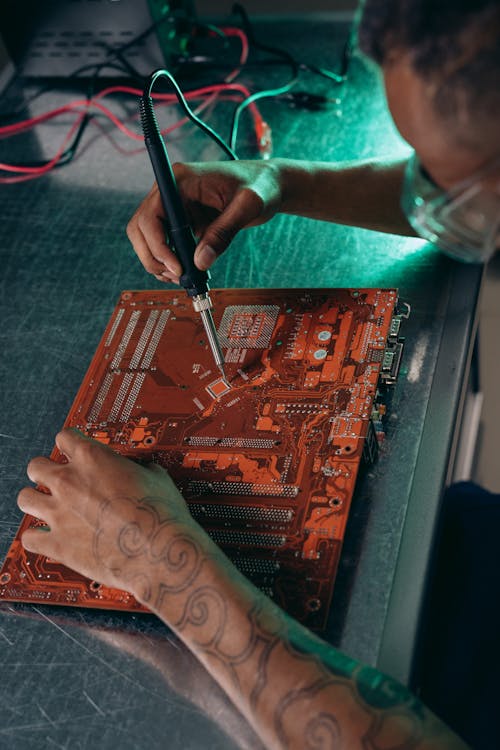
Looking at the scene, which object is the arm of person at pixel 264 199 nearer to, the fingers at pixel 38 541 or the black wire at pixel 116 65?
the fingers at pixel 38 541

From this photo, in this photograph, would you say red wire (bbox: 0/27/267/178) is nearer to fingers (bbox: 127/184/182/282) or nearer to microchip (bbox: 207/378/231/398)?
fingers (bbox: 127/184/182/282)

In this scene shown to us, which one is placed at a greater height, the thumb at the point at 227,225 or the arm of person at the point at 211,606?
the thumb at the point at 227,225

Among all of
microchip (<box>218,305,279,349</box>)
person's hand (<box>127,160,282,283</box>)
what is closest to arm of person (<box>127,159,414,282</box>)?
person's hand (<box>127,160,282,283</box>)

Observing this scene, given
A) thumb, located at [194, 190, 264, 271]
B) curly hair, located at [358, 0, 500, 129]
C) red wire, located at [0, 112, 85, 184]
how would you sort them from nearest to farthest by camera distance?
curly hair, located at [358, 0, 500, 129], thumb, located at [194, 190, 264, 271], red wire, located at [0, 112, 85, 184]

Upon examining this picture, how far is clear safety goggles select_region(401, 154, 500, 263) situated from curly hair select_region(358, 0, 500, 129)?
0.26 feet

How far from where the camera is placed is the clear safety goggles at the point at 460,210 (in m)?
0.88

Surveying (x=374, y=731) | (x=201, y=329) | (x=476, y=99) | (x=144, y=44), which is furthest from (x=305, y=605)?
(x=144, y=44)

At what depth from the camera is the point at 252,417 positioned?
129 centimetres

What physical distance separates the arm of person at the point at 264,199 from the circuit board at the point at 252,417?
13 cm

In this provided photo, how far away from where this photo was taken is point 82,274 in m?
1.71

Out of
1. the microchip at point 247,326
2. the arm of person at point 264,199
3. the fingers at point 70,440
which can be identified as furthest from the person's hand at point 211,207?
the fingers at point 70,440

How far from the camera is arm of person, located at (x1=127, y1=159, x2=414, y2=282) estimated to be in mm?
1412

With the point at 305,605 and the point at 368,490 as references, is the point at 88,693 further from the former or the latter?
the point at 368,490

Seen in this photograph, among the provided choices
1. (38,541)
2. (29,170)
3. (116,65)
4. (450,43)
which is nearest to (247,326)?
(38,541)
